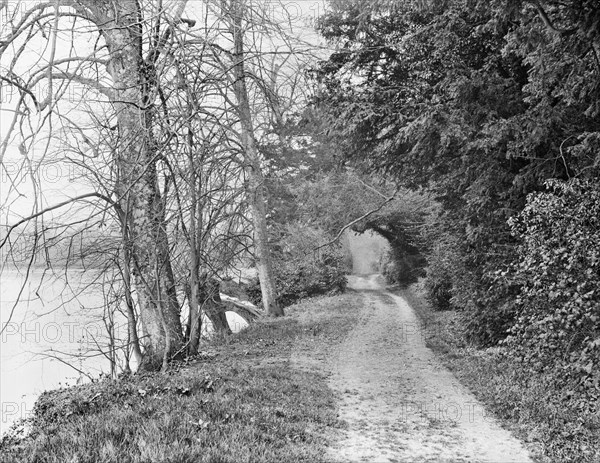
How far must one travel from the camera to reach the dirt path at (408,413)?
520 centimetres

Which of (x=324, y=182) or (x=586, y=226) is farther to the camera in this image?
(x=324, y=182)

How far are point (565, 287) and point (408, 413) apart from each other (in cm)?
270

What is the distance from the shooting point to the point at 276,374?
825 cm

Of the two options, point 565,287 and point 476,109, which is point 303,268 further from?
point 565,287

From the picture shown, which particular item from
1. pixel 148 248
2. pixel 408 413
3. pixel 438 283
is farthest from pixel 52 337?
pixel 438 283

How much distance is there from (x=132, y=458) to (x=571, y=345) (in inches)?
201

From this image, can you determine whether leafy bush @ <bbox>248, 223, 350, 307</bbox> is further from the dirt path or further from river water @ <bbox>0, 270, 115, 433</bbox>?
river water @ <bbox>0, 270, 115, 433</bbox>

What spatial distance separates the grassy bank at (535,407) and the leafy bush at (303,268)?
12094mm

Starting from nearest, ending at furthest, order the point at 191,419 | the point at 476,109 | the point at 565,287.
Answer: the point at 191,419 → the point at 565,287 → the point at 476,109

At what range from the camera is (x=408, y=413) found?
262 inches

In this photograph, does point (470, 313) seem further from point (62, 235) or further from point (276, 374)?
point (62, 235)

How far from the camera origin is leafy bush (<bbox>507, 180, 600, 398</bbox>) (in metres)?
5.34

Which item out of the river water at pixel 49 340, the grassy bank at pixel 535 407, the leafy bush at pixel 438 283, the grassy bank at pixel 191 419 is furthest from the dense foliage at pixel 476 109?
the river water at pixel 49 340

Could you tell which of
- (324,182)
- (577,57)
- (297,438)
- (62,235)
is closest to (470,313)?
(577,57)
